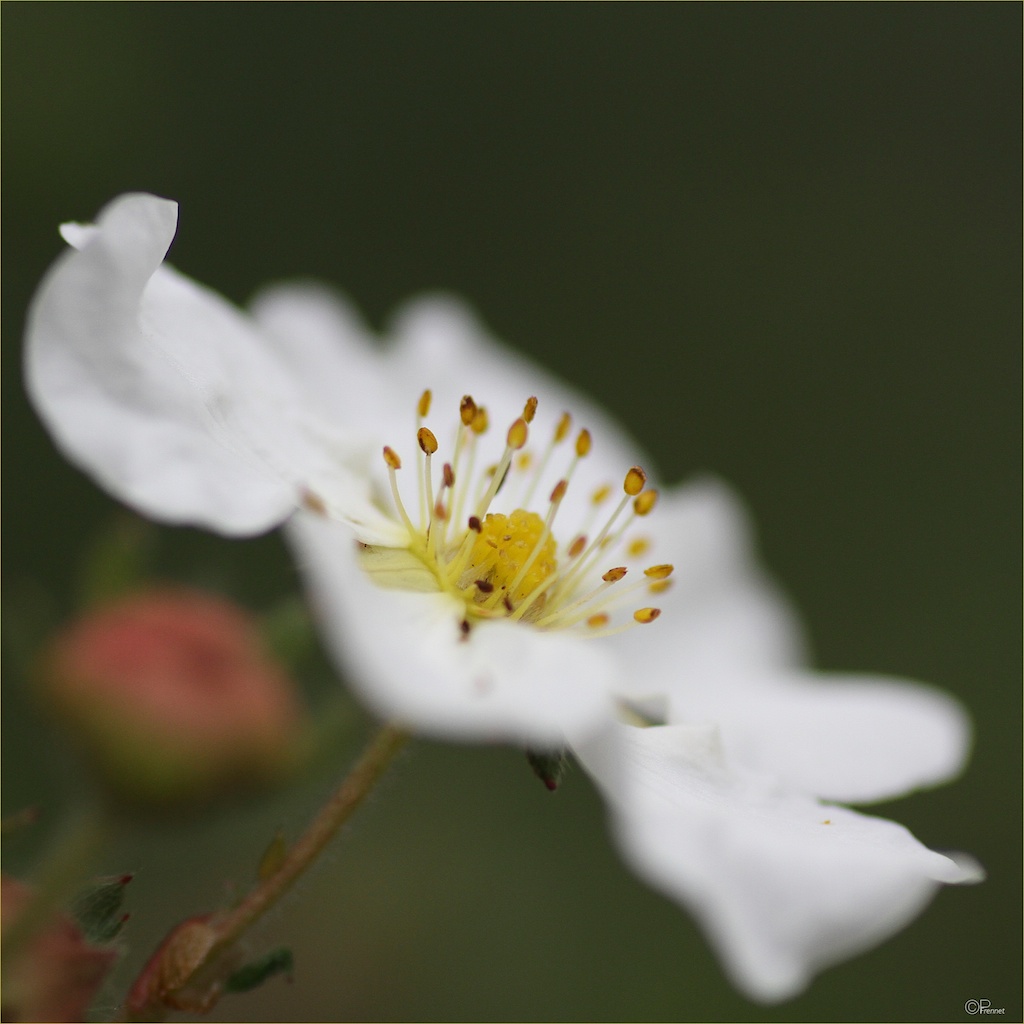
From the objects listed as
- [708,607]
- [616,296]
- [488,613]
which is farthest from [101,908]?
[616,296]

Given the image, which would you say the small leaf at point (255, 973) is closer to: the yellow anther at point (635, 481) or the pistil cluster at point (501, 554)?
the pistil cluster at point (501, 554)

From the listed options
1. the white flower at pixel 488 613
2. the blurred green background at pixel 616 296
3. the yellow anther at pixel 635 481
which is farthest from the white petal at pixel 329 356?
the blurred green background at pixel 616 296

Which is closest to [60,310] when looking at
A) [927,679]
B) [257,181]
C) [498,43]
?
[257,181]

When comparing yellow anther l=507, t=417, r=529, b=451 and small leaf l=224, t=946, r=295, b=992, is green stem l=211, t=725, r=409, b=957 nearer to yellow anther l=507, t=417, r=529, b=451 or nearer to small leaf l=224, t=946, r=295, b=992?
small leaf l=224, t=946, r=295, b=992

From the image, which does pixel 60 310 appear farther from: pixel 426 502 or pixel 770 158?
pixel 770 158

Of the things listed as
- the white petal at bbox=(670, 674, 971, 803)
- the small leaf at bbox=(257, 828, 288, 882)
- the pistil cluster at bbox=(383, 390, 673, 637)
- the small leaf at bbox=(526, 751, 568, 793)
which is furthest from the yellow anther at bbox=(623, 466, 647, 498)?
the small leaf at bbox=(257, 828, 288, 882)
